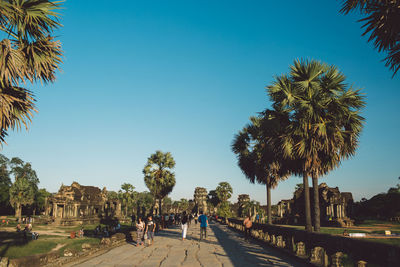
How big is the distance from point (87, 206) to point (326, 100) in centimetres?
4257

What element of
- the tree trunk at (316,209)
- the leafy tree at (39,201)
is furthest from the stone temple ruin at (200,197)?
the tree trunk at (316,209)

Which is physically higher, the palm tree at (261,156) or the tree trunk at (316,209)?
the palm tree at (261,156)

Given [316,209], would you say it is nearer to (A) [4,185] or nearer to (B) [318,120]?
(B) [318,120]

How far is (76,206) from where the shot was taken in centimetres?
4397

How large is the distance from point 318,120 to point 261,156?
934 centimetres

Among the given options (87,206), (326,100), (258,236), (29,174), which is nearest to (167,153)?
(87,206)

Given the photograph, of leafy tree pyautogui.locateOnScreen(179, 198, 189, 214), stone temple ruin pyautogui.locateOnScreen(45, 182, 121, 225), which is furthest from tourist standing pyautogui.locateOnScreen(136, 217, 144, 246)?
leafy tree pyautogui.locateOnScreen(179, 198, 189, 214)

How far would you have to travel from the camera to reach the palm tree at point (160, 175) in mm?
40688

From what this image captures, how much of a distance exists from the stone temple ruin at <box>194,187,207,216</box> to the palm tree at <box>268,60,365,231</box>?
Answer: 7909 cm

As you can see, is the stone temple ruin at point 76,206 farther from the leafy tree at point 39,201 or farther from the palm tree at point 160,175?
the leafy tree at point 39,201

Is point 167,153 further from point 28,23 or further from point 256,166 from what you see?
point 28,23

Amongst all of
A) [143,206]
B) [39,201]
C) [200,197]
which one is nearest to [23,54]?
[143,206]

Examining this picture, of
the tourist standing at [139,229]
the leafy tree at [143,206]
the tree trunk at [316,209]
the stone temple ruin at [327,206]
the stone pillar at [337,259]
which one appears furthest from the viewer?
the leafy tree at [143,206]

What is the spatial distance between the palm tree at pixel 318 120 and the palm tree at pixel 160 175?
89.7 feet
